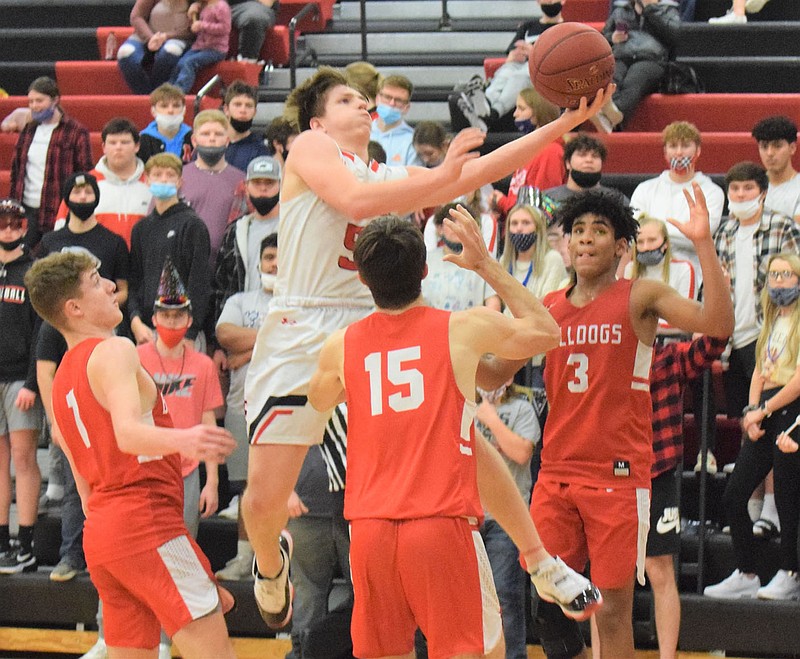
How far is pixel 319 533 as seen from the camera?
20.7ft

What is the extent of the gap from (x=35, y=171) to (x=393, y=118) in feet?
8.59

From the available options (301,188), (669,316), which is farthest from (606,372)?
(301,188)

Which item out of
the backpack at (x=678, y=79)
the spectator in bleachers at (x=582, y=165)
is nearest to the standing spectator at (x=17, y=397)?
the spectator in bleachers at (x=582, y=165)

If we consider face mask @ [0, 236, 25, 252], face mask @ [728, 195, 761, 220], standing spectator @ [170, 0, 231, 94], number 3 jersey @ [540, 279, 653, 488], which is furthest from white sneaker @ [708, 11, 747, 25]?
number 3 jersey @ [540, 279, 653, 488]

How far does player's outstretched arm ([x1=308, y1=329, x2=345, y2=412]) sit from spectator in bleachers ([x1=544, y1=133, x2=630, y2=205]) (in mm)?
3610

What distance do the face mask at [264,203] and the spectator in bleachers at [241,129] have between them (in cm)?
106

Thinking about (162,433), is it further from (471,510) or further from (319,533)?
(319,533)

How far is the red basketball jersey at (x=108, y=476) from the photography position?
492 centimetres

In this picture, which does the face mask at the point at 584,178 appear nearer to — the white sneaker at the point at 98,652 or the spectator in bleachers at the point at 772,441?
the spectator in bleachers at the point at 772,441

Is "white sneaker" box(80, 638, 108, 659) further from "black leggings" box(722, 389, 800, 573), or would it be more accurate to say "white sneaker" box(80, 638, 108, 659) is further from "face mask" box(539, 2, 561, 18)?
"face mask" box(539, 2, 561, 18)

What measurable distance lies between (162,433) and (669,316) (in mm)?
2007

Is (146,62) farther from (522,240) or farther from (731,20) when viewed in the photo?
(522,240)

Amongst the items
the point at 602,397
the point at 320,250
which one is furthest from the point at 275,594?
the point at 602,397

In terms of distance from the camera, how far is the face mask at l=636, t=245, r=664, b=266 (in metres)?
6.77
